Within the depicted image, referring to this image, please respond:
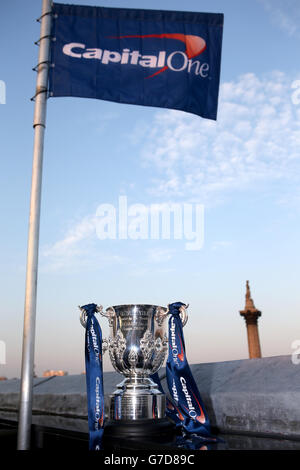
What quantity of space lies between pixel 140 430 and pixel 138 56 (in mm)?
4027

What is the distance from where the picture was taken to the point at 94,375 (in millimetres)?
3352

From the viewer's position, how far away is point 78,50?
4.73 metres

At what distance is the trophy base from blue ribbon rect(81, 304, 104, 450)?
121 millimetres

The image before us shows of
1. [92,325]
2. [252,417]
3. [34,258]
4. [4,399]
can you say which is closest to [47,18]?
[34,258]

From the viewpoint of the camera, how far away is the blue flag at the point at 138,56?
4.70 m

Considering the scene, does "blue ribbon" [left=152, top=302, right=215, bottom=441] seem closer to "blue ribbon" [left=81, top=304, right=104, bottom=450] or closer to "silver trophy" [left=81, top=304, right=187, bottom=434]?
"silver trophy" [left=81, top=304, right=187, bottom=434]

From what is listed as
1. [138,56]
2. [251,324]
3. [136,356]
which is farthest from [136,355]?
[251,324]

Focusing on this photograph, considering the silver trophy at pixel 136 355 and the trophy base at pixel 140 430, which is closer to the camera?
the trophy base at pixel 140 430

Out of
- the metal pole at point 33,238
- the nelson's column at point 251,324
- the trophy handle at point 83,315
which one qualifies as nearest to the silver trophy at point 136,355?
the trophy handle at point 83,315

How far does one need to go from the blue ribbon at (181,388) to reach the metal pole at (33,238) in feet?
3.92

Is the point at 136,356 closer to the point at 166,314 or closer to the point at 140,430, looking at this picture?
the point at 166,314

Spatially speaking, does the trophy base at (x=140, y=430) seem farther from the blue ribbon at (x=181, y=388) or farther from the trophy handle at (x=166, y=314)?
the trophy handle at (x=166, y=314)
